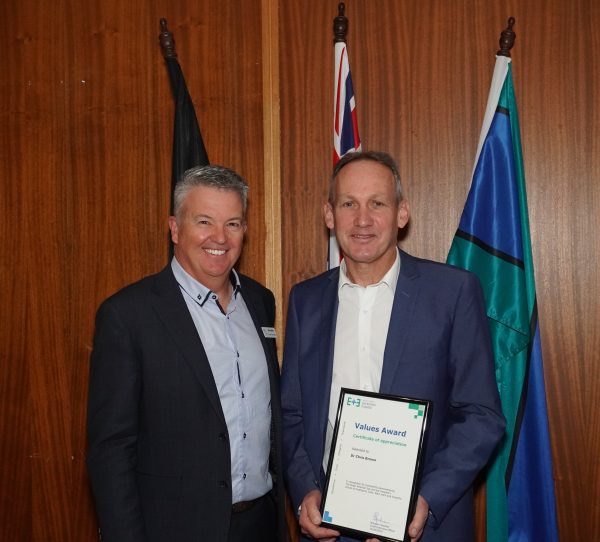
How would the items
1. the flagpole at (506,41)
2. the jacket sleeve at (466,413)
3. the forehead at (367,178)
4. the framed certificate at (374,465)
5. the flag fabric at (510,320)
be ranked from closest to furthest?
the framed certificate at (374,465), the jacket sleeve at (466,413), the forehead at (367,178), the flag fabric at (510,320), the flagpole at (506,41)

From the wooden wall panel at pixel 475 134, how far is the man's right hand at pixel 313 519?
144 centimetres

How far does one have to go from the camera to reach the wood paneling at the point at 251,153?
115 inches

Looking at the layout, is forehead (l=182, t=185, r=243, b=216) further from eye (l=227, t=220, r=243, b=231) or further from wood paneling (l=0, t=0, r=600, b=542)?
wood paneling (l=0, t=0, r=600, b=542)

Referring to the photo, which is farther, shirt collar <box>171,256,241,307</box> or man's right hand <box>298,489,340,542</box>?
shirt collar <box>171,256,241,307</box>

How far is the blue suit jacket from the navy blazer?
32 cm

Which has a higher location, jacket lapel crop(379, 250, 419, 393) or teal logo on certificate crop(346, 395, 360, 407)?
jacket lapel crop(379, 250, 419, 393)

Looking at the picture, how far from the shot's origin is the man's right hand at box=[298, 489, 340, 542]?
71.8 inches

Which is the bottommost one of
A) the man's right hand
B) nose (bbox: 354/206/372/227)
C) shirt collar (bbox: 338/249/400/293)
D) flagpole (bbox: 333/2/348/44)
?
the man's right hand

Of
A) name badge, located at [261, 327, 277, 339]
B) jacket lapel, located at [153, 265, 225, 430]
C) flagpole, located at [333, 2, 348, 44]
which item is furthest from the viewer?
flagpole, located at [333, 2, 348, 44]

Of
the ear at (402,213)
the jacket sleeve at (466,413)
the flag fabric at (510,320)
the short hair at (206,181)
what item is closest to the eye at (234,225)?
the short hair at (206,181)

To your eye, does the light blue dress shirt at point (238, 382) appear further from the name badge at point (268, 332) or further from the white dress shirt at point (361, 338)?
the white dress shirt at point (361, 338)

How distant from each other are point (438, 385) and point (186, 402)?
33.3 inches

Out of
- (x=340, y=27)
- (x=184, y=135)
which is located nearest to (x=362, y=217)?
(x=184, y=135)

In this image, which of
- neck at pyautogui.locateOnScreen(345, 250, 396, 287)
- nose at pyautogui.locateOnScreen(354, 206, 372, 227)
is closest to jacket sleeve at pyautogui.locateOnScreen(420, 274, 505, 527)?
neck at pyautogui.locateOnScreen(345, 250, 396, 287)
